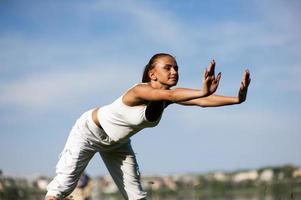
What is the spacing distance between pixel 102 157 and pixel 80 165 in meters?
0.56

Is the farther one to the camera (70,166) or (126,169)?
(126,169)

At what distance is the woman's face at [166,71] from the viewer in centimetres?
771

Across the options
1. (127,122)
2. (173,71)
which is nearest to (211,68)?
(173,71)

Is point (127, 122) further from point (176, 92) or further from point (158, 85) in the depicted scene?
point (176, 92)

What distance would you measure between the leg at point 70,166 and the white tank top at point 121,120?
440 millimetres

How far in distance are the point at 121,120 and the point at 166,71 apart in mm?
835

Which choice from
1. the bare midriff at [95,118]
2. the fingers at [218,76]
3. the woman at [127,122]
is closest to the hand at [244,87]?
the woman at [127,122]

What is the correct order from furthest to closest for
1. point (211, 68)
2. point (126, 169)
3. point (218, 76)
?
1. point (126, 169)
2. point (218, 76)
3. point (211, 68)

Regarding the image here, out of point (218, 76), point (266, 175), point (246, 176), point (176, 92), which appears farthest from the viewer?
point (246, 176)

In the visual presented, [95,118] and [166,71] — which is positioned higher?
[166,71]

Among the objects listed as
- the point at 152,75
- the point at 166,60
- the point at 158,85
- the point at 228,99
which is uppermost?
the point at 166,60

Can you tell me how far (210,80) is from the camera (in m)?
6.62

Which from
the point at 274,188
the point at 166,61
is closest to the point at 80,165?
the point at 166,61

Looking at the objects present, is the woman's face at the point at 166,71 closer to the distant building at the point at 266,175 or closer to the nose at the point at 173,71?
the nose at the point at 173,71
